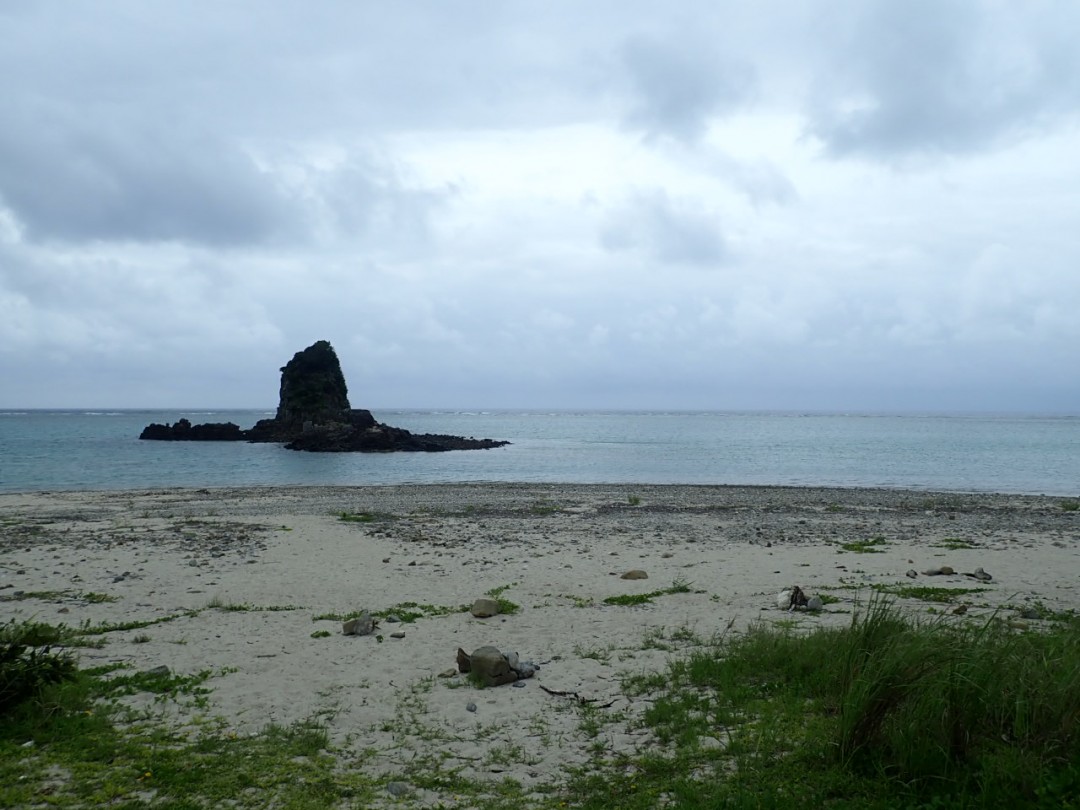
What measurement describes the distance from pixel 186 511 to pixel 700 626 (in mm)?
24098

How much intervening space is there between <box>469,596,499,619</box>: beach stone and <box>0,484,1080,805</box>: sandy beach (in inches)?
6.8

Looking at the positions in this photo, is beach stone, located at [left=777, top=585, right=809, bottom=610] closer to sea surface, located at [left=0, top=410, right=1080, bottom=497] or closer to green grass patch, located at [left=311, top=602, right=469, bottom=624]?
green grass patch, located at [left=311, top=602, right=469, bottom=624]

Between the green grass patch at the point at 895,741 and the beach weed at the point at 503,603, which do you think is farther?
the beach weed at the point at 503,603

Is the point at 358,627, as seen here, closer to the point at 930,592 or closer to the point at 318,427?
the point at 930,592

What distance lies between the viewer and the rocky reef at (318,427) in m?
88.5

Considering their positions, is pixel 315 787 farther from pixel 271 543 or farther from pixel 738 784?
pixel 271 543

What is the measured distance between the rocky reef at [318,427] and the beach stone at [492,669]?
252 ft

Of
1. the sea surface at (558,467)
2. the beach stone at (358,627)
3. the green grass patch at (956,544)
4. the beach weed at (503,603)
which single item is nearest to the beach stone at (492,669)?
the beach stone at (358,627)

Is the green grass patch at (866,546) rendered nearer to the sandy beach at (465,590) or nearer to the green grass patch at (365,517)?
the sandy beach at (465,590)

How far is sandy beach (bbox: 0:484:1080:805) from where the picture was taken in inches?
314

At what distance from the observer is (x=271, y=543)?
20453 mm

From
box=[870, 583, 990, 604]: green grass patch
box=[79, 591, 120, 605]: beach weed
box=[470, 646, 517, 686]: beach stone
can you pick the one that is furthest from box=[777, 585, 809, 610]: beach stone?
box=[79, 591, 120, 605]: beach weed

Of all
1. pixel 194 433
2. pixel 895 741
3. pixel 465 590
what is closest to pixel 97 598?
pixel 465 590

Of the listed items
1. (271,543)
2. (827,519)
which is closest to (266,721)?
(271,543)
